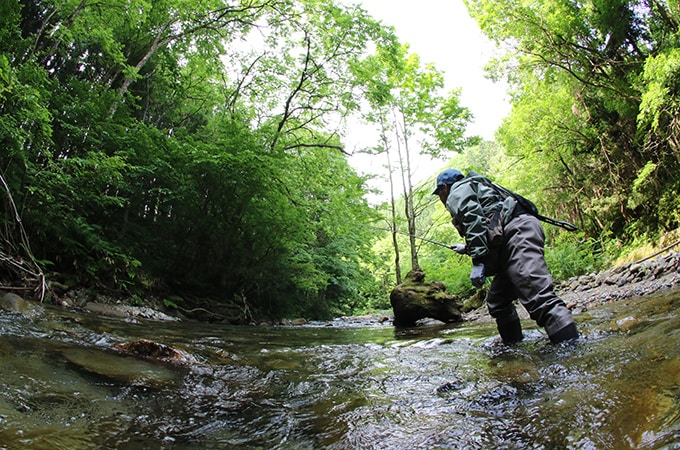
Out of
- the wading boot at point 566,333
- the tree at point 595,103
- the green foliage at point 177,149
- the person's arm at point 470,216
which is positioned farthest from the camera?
the tree at point 595,103

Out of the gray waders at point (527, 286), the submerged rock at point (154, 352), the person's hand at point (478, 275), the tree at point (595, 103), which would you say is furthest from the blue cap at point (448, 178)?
the tree at point (595, 103)

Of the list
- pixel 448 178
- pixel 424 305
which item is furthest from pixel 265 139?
pixel 448 178

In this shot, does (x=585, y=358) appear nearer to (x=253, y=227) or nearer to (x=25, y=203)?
(x=25, y=203)

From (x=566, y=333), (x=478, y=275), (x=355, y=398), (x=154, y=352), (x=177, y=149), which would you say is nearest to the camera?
(x=355, y=398)

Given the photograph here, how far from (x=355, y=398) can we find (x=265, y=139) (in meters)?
10.5

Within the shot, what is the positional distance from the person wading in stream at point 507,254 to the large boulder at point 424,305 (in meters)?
4.76

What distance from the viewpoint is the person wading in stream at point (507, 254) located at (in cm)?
309

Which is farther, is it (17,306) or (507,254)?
(17,306)

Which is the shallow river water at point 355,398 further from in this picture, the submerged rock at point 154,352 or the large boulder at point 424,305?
the large boulder at point 424,305

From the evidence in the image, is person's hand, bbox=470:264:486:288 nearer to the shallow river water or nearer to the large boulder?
the shallow river water

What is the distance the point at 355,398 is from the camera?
223 cm

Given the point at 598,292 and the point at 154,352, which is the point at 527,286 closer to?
the point at 154,352

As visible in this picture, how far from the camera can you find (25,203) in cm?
586

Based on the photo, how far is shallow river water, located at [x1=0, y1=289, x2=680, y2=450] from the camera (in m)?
1.44
